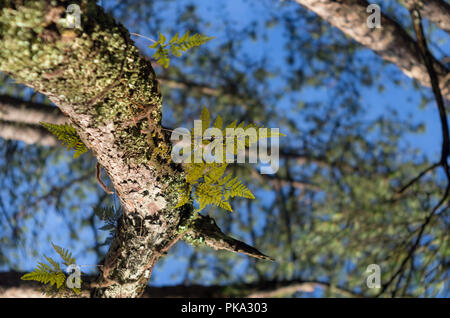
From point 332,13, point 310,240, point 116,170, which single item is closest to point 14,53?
point 116,170

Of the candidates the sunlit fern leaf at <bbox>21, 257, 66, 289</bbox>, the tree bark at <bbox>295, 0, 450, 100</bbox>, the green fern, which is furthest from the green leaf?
the tree bark at <bbox>295, 0, 450, 100</bbox>

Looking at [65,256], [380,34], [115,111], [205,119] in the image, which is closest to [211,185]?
[205,119]

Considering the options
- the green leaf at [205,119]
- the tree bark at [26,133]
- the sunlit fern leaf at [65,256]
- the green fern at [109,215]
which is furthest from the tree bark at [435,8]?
the tree bark at [26,133]

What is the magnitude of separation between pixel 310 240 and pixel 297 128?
1.41m

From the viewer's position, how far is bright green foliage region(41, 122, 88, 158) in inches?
43.0

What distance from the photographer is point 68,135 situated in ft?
3.64

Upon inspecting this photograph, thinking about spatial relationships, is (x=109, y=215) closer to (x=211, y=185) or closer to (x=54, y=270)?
(x=54, y=270)

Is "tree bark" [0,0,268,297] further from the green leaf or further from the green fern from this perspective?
the green leaf

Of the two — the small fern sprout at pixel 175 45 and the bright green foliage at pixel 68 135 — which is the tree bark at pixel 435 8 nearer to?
the small fern sprout at pixel 175 45

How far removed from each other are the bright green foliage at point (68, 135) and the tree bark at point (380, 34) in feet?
5.42

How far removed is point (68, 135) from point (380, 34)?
2.10m

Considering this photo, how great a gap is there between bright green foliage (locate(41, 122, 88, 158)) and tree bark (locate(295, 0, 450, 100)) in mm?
1653

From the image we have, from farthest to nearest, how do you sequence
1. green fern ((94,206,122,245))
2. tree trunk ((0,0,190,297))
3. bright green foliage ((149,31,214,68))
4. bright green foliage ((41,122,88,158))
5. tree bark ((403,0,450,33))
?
tree bark ((403,0,450,33)) → green fern ((94,206,122,245)) → bright green foliage ((41,122,88,158)) → bright green foliage ((149,31,214,68)) → tree trunk ((0,0,190,297))

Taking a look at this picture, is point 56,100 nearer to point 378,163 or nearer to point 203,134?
point 203,134
